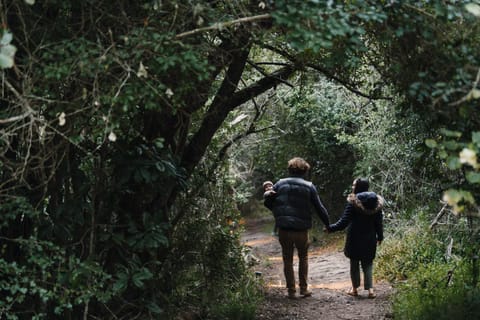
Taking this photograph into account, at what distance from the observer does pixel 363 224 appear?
8.78m

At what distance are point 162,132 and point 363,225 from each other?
11.7ft

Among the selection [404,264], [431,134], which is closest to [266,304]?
[404,264]

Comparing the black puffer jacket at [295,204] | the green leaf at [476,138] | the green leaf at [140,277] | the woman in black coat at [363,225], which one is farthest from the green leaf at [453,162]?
the black puffer jacket at [295,204]

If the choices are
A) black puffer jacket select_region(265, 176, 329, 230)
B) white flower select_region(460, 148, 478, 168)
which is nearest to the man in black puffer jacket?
black puffer jacket select_region(265, 176, 329, 230)

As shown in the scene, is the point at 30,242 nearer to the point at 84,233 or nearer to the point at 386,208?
the point at 84,233

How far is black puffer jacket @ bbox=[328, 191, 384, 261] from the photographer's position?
341 inches

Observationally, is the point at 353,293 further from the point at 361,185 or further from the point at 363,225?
the point at 361,185

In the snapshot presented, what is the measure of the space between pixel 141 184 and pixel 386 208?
691cm

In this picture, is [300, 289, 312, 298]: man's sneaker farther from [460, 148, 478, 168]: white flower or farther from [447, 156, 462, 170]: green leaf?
[460, 148, 478, 168]: white flower

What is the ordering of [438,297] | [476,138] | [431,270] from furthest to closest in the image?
[431,270]
[438,297]
[476,138]

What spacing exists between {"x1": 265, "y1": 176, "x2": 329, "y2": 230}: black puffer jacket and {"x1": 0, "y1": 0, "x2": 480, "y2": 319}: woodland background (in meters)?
0.68

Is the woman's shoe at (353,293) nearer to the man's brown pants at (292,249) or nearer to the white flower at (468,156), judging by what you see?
the man's brown pants at (292,249)

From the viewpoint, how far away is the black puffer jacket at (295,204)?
29.0ft

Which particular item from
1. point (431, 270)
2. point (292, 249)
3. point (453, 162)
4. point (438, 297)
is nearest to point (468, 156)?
point (453, 162)
